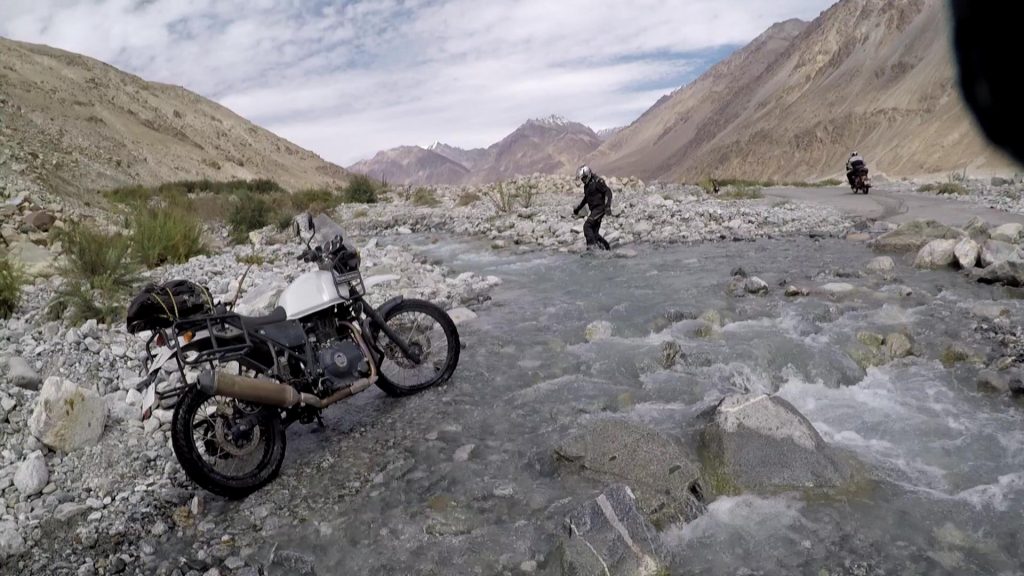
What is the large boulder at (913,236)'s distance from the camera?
10.3m

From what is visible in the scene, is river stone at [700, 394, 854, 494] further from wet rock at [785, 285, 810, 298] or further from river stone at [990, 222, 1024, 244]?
river stone at [990, 222, 1024, 244]

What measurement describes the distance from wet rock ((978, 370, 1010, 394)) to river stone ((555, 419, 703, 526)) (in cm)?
260

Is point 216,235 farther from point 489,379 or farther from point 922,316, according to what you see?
point 922,316

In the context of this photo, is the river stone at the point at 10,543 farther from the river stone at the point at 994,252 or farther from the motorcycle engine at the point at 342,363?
the river stone at the point at 994,252

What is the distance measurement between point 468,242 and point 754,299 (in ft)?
29.3

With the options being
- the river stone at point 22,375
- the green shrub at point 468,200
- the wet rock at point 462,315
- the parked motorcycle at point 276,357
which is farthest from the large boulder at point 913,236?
the green shrub at point 468,200

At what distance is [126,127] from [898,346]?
56.8 m

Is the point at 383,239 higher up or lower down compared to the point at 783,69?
lower down

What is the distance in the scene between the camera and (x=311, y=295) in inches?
188

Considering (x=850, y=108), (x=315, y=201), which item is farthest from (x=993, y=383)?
(x=850, y=108)

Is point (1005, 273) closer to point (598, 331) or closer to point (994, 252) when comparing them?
point (994, 252)

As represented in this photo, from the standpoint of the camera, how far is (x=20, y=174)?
15156 mm

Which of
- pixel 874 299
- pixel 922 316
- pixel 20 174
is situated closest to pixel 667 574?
pixel 922 316

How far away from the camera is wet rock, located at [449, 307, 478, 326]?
779 cm
